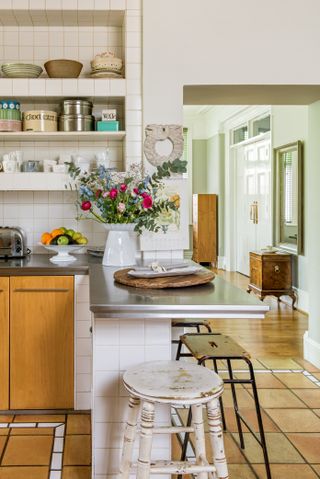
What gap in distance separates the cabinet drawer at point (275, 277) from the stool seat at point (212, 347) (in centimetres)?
385

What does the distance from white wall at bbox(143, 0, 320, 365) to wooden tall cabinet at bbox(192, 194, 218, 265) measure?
24.0 ft

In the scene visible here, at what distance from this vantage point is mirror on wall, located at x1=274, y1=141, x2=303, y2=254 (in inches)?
260

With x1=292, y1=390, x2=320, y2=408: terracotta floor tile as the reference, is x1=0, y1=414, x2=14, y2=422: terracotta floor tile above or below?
above

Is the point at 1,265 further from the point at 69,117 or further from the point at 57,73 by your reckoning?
the point at 57,73

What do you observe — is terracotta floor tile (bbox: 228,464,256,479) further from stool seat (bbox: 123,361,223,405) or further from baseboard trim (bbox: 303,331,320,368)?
baseboard trim (bbox: 303,331,320,368)

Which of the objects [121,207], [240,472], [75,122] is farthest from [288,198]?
[240,472]

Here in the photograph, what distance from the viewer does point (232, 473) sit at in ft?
8.75

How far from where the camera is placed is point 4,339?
3338 millimetres

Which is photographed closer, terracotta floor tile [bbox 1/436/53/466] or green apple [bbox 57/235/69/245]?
terracotta floor tile [bbox 1/436/53/466]

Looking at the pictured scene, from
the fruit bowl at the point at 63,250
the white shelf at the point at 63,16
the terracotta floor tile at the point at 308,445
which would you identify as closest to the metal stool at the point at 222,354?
the terracotta floor tile at the point at 308,445

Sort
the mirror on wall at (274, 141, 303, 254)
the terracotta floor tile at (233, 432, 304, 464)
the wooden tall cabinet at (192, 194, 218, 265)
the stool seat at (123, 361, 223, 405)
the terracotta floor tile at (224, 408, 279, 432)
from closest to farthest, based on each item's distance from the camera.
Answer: the stool seat at (123, 361, 223, 405) → the terracotta floor tile at (233, 432, 304, 464) → the terracotta floor tile at (224, 408, 279, 432) → the mirror on wall at (274, 141, 303, 254) → the wooden tall cabinet at (192, 194, 218, 265)

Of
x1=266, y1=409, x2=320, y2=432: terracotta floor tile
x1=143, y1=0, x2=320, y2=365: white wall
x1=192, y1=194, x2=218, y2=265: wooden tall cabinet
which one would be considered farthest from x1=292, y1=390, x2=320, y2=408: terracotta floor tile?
x1=192, y1=194, x2=218, y2=265: wooden tall cabinet

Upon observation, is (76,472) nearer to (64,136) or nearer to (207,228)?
(64,136)

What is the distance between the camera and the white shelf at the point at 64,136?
3746mm
